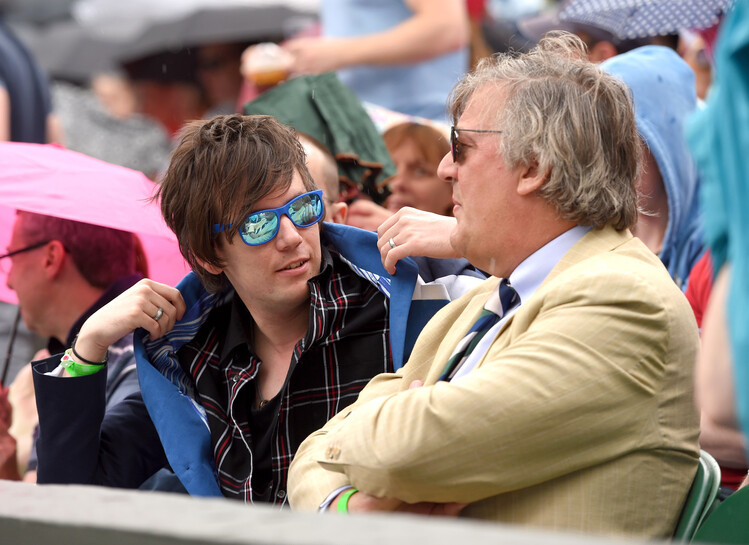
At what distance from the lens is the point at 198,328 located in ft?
9.85

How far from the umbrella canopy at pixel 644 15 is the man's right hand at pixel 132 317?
2.57 meters

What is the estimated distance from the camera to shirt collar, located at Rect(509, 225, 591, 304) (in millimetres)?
2283

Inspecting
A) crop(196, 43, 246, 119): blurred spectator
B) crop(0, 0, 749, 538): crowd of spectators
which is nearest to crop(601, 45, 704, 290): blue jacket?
crop(0, 0, 749, 538): crowd of spectators

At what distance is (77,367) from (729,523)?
1.79 metres

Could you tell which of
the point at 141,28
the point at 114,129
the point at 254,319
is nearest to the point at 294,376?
the point at 254,319

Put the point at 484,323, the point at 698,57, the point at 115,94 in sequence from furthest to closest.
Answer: the point at 115,94, the point at 698,57, the point at 484,323

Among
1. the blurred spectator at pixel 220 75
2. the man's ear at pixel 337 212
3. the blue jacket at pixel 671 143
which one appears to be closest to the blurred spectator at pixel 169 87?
the blurred spectator at pixel 220 75

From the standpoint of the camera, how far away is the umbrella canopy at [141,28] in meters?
9.09

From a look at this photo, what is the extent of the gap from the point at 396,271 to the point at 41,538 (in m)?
1.35

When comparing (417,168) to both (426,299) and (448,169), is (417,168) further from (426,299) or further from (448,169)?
(448,169)

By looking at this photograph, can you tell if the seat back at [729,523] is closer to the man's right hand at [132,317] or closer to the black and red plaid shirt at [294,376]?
the black and red plaid shirt at [294,376]

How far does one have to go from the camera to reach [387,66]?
15.7 ft

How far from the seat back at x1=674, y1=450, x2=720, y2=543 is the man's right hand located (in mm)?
1471

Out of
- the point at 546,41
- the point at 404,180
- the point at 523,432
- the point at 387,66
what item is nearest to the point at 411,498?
the point at 523,432
